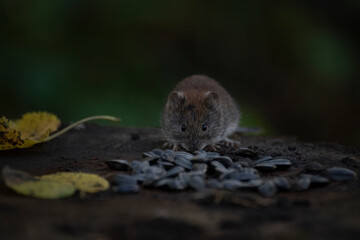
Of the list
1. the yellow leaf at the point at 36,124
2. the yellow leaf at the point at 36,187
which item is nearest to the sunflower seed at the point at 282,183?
the yellow leaf at the point at 36,187

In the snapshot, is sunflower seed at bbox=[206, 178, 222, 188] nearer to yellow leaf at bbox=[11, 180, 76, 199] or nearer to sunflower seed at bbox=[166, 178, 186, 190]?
sunflower seed at bbox=[166, 178, 186, 190]

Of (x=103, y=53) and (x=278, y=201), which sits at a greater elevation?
(x=103, y=53)

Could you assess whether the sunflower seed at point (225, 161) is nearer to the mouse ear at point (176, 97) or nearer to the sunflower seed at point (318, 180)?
the sunflower seed at point (318, 180)

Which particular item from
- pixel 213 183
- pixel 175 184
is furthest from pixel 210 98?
pixel 175 184

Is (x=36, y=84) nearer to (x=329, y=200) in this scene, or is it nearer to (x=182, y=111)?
(x=182, y=111)

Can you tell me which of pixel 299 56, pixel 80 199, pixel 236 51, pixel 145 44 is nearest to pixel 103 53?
pixel 145 44

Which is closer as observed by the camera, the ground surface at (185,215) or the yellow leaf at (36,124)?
the ground surface at (185,215)

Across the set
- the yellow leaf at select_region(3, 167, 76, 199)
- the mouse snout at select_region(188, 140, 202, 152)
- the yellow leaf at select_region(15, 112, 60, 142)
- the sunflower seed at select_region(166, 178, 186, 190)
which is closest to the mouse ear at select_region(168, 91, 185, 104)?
the mouse snout at select_region(188, 140, 202, 152)
